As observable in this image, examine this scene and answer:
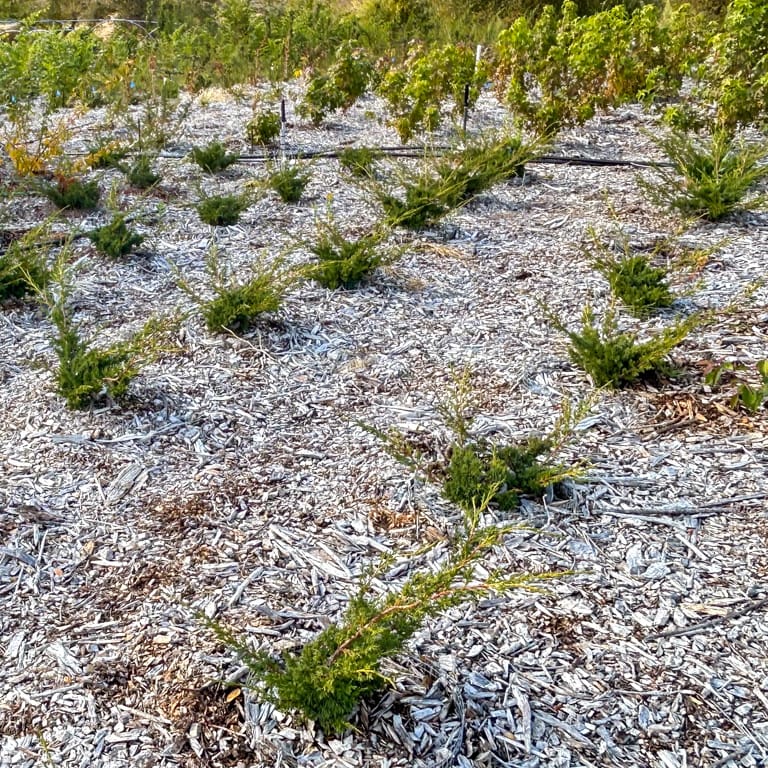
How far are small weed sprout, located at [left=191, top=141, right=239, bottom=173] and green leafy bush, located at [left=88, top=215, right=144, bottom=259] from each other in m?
1.46

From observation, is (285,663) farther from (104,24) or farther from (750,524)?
(104,24)

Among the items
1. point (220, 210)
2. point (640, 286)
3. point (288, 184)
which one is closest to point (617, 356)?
point (640, 286)

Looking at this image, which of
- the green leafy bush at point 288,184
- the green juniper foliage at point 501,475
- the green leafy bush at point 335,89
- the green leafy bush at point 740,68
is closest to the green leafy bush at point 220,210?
the green leafy bush at point 288,184

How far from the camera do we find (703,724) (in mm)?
1765

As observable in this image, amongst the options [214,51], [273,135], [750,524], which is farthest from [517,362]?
[214,51]

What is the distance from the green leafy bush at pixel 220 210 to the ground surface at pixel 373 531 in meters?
0.67

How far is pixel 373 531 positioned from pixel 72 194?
3.47 meters

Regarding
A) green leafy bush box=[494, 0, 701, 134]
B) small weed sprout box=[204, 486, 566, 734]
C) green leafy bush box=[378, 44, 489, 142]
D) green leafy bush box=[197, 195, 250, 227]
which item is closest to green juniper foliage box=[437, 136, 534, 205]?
green leafy bush box=[494, 0, 701, 134]

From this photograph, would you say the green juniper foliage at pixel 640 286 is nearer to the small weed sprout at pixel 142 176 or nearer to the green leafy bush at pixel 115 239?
the green leafy bush at pixel 115 239

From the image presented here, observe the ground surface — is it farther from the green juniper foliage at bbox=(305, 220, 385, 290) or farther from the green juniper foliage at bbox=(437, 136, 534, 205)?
the green juniper foliage at bbox=(437, 136, 534, 205)

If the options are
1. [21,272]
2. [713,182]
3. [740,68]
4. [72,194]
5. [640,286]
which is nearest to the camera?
[640,286]

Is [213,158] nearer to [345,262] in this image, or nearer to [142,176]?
[142,176]

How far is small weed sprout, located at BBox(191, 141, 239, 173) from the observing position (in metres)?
5.47

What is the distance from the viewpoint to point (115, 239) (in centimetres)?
411
